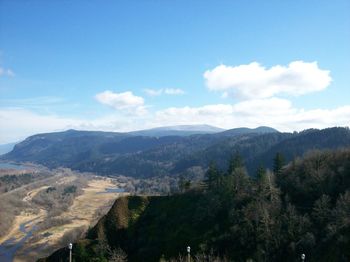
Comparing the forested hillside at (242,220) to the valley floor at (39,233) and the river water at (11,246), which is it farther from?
the river water at (11,246)

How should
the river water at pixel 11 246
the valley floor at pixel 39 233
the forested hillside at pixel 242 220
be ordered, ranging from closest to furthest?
the forested hillside at pixel 242 220, the river water at pixel 11 246, the valley floor at pixel 39 233

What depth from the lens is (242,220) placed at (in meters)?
81.3

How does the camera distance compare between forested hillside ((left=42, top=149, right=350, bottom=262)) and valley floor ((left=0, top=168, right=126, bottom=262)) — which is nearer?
forested hillside ((left=42, top=149, right=350, bottom=262))

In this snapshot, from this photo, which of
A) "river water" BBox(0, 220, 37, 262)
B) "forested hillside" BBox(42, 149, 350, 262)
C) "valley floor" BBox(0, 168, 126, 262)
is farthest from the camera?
"valley floor" BBox(0, 168, 126, 262)

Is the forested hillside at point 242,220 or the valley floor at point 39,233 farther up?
the forested hillside at point 242,220

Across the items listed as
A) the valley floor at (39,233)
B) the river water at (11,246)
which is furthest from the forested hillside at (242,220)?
the river water at (11,246)

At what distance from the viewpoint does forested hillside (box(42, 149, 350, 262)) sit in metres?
70.2

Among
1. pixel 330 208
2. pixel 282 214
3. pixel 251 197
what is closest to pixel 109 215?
pixel 251 197

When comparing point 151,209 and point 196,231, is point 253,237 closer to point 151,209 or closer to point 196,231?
point 196,231

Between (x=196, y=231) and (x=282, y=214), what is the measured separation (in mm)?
20324

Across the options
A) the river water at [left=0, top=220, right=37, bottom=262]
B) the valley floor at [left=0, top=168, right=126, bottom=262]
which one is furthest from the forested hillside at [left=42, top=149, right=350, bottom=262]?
the river water at [left=0, top=220, right=37, bottom=262]

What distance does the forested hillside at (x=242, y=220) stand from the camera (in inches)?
2766

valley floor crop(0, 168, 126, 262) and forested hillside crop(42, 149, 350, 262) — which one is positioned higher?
forested hillside crop(42, 149, 350, 262)

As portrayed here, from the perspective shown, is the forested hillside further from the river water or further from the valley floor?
the river water
